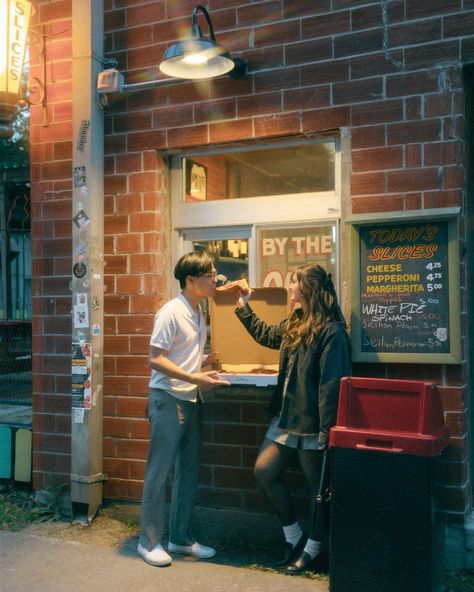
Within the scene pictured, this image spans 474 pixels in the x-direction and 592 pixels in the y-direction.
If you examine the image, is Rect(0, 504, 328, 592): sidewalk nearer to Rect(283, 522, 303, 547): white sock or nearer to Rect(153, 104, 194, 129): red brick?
Rect(283, 522, 303, 547): white sock

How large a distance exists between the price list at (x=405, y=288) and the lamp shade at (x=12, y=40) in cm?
294

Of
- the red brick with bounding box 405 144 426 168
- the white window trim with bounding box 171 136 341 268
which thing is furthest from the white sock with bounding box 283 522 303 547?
the red brick with bounding box 405 144 426 168

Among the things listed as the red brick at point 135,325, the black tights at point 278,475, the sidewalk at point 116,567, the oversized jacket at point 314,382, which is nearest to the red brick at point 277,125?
the oversized jacket at point 314,382

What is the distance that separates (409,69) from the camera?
14.9 feet

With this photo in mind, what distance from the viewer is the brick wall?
4.44 metres

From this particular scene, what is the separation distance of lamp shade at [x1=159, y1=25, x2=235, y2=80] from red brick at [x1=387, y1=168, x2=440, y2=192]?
1317 mm

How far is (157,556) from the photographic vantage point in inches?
177

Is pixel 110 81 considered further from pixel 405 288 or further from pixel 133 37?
pixel 405 288

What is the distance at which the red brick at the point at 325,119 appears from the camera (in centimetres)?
474

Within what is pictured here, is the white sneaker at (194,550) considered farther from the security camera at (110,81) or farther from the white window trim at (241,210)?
the security camera at (110,81)

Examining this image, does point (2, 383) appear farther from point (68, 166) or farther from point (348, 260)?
point (348, 260)

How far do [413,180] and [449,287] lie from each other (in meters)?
0.72

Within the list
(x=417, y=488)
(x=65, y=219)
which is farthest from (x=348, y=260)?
(x=65, y=219)

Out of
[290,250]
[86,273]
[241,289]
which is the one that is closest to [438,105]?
[290,250]
